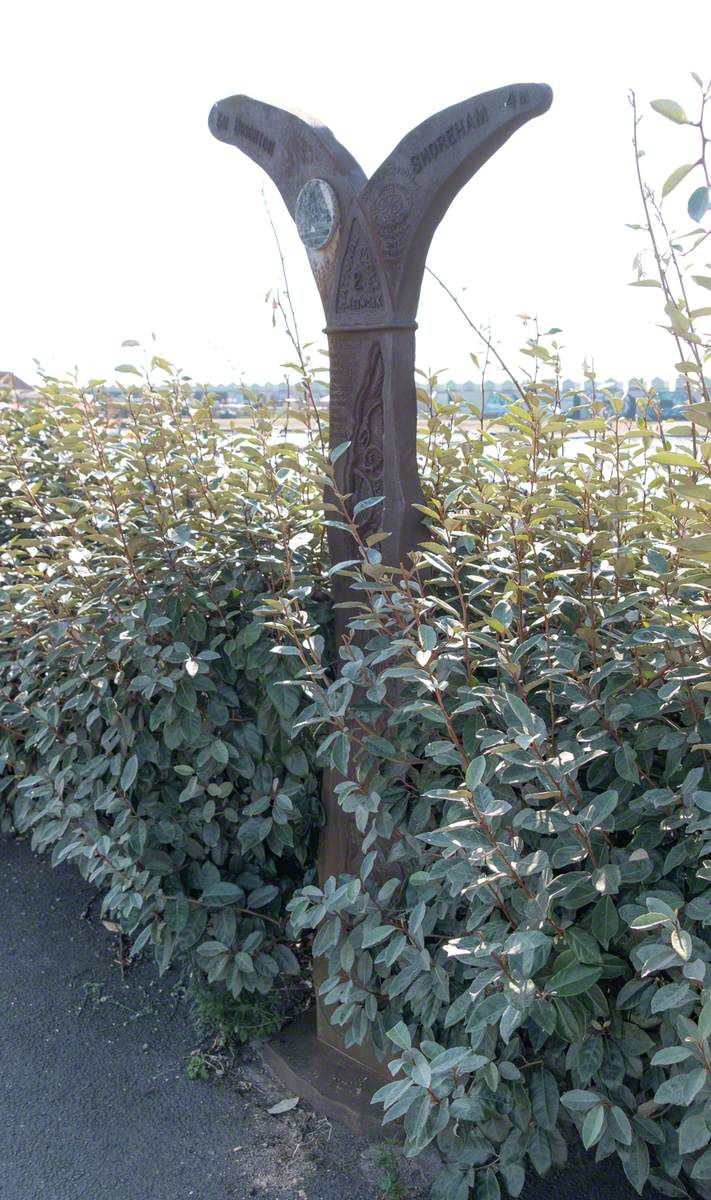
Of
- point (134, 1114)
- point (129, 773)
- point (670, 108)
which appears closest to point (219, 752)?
point (129, 773)

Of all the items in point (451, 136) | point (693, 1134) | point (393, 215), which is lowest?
point (693, 1134)

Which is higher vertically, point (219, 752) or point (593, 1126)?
point (219, 752)

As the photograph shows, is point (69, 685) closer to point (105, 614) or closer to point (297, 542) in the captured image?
point (105, 614)

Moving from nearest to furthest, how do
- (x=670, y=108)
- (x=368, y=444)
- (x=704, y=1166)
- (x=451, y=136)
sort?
(x=704, y=1166)
(x=670, y=108)
(x=451, y=136)
(x=368, y=444)

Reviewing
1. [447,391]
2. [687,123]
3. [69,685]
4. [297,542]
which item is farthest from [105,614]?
[687,123]

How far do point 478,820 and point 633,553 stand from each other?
2.37 ft

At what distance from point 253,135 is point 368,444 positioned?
951 mm

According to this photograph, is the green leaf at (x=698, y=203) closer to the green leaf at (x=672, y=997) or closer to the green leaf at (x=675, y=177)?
the green leaf at (x=675, y=177)

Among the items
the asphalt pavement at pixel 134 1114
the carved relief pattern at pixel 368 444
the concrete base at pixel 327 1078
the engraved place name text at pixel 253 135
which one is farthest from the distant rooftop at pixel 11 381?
the concrete base at pixel 327 1078

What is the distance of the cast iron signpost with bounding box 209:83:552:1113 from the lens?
93.0 inches

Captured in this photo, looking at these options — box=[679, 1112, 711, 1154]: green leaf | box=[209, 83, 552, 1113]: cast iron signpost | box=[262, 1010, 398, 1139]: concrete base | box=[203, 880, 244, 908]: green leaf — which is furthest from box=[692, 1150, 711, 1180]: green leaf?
box=[203, 880, 244, 908]: green leaf

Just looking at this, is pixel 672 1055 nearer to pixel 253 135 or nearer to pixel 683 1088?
pixel 683 1088

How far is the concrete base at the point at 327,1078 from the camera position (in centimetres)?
262

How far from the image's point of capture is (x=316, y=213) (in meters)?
2.62
